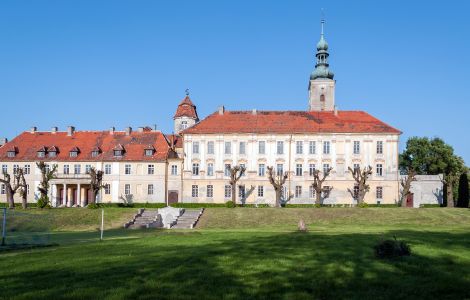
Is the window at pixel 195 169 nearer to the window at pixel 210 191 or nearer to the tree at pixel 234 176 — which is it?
the window at pixel 210 191

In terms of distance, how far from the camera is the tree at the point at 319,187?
58.1 meters

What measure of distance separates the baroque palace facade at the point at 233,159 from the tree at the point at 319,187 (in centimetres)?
83

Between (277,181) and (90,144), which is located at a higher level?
(90,144)

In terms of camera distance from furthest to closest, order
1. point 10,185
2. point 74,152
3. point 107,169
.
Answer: point 74,152 → point 107,169 → point 10,185

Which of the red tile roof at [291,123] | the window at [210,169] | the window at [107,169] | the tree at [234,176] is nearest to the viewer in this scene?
the tree at [234,176]

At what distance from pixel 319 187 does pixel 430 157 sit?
40.2 metres

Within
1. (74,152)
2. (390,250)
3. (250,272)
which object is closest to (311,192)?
(74,152)

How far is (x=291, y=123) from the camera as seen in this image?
6612cm

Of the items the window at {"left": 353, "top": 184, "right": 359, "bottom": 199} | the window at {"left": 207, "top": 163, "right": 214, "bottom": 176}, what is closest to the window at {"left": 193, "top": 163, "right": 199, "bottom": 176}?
the window at {"left": 207, "top": 163, "right": 214, "bottom": 176}

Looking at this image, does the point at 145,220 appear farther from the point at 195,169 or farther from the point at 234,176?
the point at 195,169

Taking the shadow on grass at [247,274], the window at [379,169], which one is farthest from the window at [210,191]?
the shadow on grass at [247,274]

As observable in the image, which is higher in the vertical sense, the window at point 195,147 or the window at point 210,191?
the window at point 195,147

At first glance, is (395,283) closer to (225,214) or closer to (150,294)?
(150,294)

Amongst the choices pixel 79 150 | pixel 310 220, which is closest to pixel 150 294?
pixel 310 220
